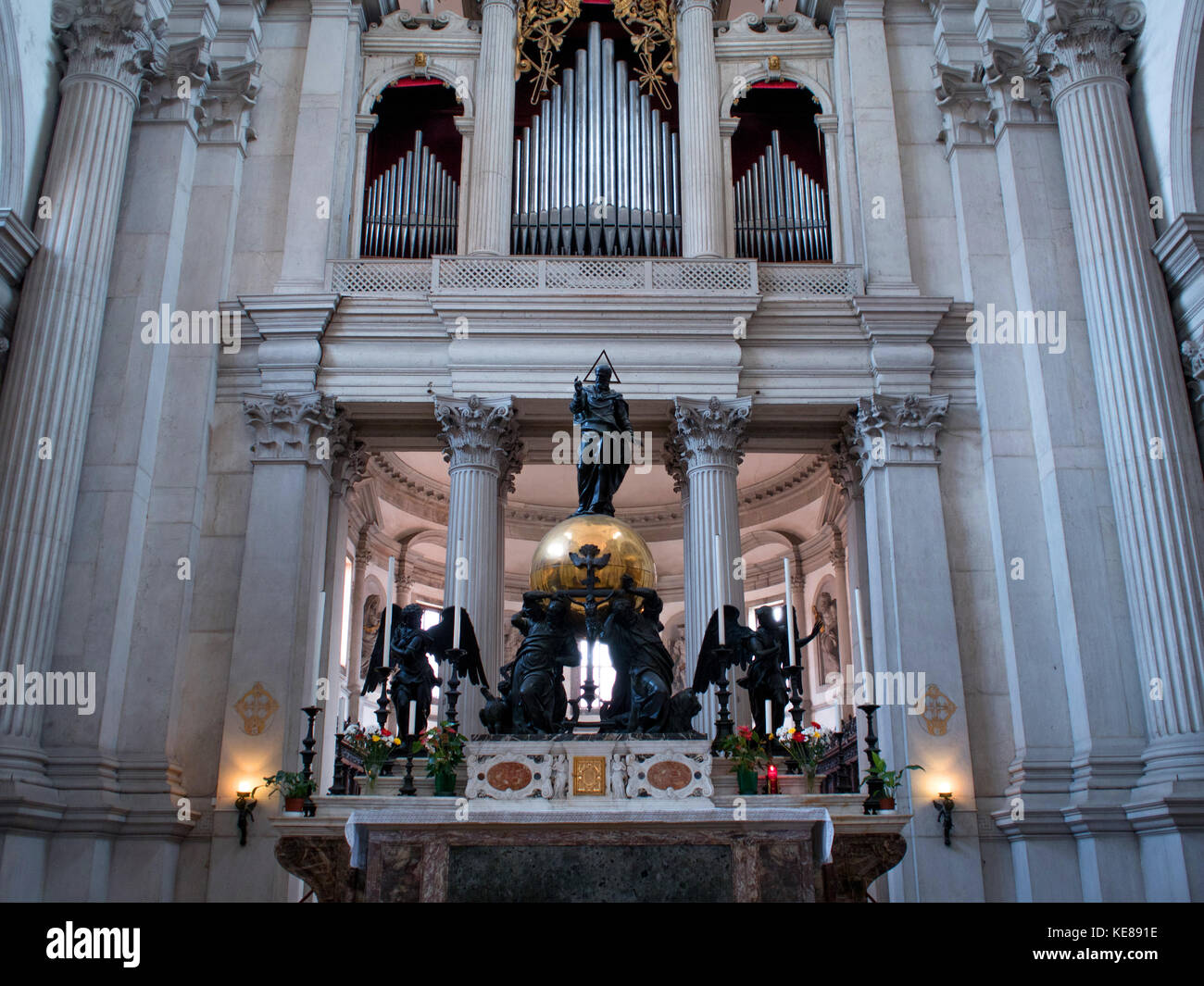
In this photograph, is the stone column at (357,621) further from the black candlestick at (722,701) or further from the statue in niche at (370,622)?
the black candlestick at (722,701)

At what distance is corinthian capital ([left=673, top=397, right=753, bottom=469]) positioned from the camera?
17438 mm

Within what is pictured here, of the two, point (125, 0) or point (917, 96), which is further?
point (917, 96)

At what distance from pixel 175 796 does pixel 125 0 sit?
10.9 metres

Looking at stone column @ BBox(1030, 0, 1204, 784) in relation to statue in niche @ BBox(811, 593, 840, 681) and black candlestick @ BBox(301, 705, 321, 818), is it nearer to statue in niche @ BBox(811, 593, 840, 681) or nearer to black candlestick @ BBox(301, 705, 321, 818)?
black candlestick @ BBox(301, 705, 321, 818)

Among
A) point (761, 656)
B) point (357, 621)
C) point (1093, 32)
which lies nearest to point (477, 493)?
point (761, 656)

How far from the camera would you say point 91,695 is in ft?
44.8

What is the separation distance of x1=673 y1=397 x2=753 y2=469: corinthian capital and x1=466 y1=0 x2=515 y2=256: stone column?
424 cm

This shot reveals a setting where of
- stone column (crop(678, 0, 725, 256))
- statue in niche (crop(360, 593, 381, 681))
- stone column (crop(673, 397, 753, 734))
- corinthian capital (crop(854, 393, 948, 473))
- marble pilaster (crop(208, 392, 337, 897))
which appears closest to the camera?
marble pilaster (crop(208, 392, 337, 897))

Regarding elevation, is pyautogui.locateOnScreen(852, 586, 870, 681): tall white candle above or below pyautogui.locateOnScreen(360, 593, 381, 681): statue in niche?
below

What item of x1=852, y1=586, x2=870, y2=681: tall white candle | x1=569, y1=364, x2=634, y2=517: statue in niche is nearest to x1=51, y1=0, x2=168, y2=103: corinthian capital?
x1=569, y1=364, x2=634, y2=517: statue in niche

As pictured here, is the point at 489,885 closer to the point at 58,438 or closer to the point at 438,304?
the point at 58,438

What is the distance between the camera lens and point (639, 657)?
31.3ft

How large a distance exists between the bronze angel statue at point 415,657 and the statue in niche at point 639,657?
1839 millimetres
